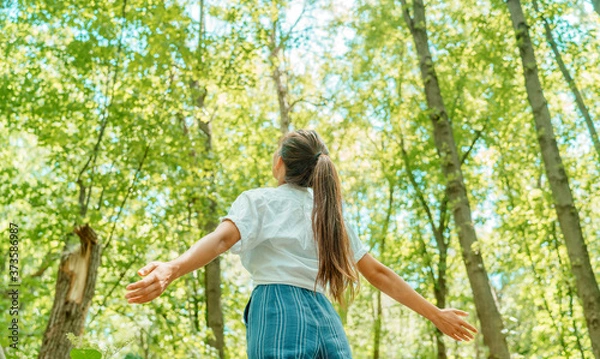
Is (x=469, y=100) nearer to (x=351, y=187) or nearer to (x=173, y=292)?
(x=351, y=187)

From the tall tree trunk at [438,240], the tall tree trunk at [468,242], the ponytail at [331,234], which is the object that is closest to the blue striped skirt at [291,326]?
the ponytail at [331,234]

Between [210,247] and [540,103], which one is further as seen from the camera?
[540,103]

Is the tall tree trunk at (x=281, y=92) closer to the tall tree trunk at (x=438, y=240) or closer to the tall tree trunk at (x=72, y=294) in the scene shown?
the tall tree trunk at (x=438, y=240)

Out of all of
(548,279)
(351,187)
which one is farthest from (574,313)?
(351,187)

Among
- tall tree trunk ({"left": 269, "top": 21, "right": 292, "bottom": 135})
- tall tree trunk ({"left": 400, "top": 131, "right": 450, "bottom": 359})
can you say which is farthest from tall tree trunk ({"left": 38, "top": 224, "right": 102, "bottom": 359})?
tall tree trunk ({"left": 400, "top": 131, "right": 450, "bottom": 359})

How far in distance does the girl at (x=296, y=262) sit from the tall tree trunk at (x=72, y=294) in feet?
13.8

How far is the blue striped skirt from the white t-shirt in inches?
2.0

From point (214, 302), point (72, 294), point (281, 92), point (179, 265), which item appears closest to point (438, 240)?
point (281, 92)

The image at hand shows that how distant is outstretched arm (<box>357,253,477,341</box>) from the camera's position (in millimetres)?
2830

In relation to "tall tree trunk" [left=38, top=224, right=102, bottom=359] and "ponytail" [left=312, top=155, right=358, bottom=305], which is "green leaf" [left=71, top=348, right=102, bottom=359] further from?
"tall tree trunk" [left=38, top=224, right=102, bottom=359]

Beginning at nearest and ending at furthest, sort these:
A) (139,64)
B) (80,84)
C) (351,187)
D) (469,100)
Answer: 1. (139,64)
2. (80,84)
3. (469,100)
4. (351,187)

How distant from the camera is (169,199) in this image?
12.5m

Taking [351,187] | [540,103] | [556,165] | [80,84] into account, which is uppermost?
[351,187]

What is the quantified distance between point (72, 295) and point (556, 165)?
529 centimetres
